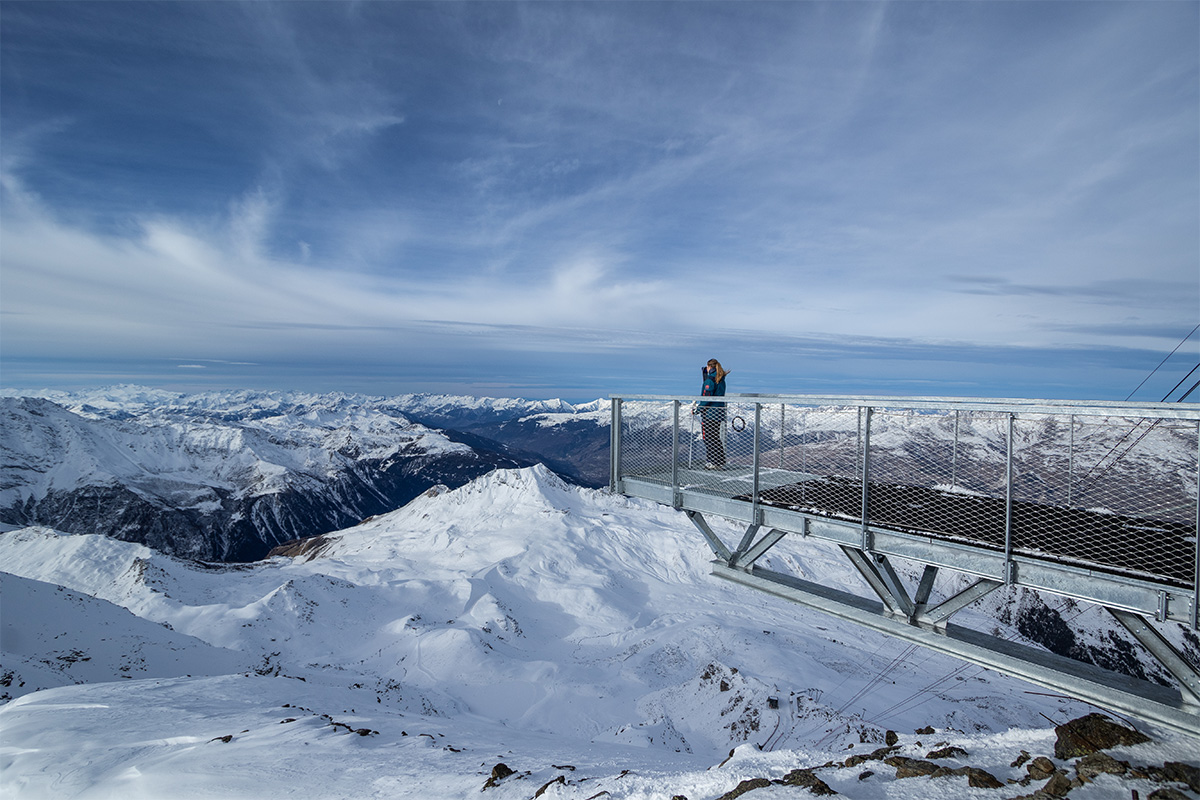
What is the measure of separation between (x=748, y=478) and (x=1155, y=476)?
582 cm

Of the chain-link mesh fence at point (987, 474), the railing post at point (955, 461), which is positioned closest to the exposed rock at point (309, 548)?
the chain-link mesh fence at point (987, 474)

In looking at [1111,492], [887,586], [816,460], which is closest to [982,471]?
[1111,492]

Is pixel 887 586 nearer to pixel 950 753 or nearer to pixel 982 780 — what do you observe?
pixel 982 780

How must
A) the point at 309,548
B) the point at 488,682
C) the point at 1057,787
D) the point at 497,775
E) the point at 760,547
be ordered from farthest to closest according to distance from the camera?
the point at 309,548
the point at 488,682
the point at 497,775
the point at 760,547
the point at 1057,787

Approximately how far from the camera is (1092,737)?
260 inches

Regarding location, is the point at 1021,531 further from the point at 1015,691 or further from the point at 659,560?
the point at 659,560

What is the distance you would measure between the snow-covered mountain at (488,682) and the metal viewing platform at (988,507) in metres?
1.76

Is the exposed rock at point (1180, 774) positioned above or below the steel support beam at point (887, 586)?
below

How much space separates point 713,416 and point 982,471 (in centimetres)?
450

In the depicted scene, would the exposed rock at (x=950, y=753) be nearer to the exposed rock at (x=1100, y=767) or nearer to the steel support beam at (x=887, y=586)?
the exposed rock at (x=1100, y=767)

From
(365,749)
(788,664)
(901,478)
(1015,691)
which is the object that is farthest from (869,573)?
(1015,691)

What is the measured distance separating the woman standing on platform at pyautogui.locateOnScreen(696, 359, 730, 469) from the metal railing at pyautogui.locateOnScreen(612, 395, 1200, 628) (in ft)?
0.17

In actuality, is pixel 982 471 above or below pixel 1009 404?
below

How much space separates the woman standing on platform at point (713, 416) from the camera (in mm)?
10398
